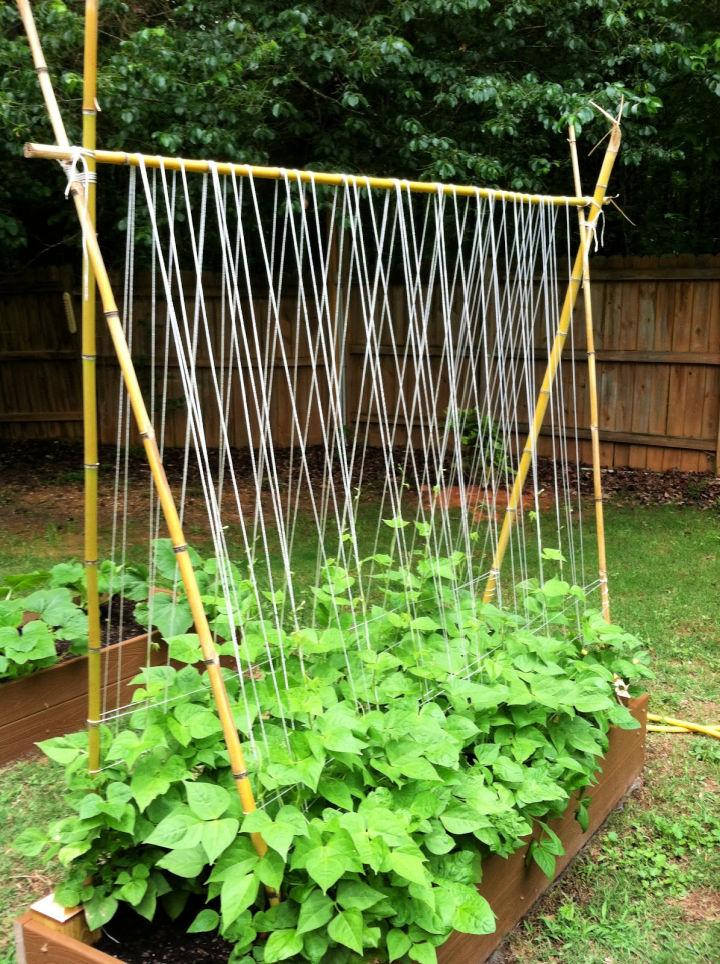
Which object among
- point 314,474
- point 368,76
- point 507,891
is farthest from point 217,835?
point 314,474

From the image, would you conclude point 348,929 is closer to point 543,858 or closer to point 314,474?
point 543,858

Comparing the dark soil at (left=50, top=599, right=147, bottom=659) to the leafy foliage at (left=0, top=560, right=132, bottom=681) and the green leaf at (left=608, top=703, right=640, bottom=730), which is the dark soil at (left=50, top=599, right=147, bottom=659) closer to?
the leafy foliage at (left=0, top=560, right=132, bottom=681)

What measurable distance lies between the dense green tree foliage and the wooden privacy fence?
4.53ft

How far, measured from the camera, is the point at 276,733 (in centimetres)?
212

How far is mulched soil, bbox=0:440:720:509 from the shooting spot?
23.4 feet

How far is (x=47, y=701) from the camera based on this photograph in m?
3.30

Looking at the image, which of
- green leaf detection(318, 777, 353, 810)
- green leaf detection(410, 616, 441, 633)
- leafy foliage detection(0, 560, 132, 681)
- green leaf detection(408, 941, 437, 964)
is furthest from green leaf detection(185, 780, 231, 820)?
leafy foliage detection(0, 560, 132, 681)

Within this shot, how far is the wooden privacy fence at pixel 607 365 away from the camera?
24.0ft

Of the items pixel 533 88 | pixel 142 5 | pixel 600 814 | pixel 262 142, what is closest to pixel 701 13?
pixel 533 88

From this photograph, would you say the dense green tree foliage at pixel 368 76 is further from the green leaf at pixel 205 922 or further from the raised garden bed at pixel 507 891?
the green leaf at pixel 205 922

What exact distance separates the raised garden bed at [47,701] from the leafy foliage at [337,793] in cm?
109

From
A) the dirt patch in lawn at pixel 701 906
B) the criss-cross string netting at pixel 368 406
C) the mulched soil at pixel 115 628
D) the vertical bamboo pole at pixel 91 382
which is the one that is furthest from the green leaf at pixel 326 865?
the mulched soil at pixel 115 628

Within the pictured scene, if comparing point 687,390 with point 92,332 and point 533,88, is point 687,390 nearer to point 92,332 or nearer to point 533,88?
point 533,88

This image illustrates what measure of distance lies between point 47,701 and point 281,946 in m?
1.94
